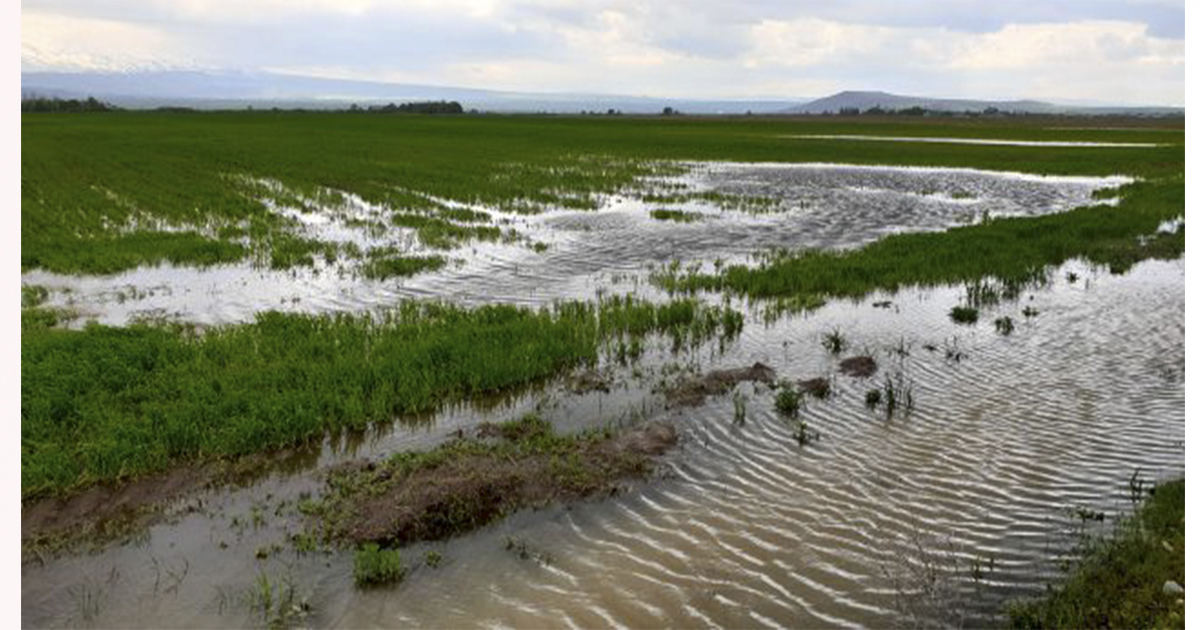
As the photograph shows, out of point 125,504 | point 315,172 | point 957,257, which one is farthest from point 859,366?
point 315,172

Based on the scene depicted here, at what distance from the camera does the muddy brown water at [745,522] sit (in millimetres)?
6523

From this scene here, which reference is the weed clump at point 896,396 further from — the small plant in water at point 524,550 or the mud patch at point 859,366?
the small plant in water at point 524,550

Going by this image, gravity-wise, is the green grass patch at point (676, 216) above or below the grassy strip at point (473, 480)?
above

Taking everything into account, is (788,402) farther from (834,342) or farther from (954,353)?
(954,353)

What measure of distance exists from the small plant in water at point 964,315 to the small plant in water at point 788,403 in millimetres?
5822

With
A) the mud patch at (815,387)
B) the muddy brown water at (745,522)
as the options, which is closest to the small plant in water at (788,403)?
the muddy brown water at (745,522)

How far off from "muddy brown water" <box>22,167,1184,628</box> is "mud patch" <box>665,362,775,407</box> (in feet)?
0.73

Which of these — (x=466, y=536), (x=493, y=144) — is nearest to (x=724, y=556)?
Result: (x=466, y=536)

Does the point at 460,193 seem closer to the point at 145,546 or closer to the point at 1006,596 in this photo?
the point at 145,546

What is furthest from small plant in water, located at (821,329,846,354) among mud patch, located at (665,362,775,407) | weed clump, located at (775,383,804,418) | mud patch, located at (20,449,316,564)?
mud patch, located at (20,449,316,564)

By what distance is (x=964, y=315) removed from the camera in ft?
49.9

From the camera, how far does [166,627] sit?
633cm

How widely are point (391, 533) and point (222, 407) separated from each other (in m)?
3.84

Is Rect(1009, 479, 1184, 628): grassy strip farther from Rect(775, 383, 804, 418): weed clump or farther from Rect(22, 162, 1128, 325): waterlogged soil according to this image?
Rect(22, 162, 1128, 325): waterlogged soil
